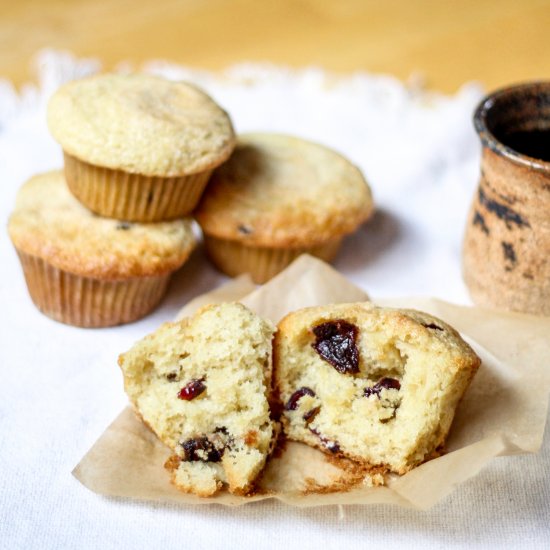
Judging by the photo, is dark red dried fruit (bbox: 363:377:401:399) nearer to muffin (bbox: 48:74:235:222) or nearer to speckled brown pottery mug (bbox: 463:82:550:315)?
speckled brown pottery mug (bbox: 463:82:550:315)

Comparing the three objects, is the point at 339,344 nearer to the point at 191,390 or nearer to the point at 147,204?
the point at 191,390

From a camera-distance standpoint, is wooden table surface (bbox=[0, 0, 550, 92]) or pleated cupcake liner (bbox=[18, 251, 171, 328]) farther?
wooden table surface (bbox=[0, 0, 550, 92])

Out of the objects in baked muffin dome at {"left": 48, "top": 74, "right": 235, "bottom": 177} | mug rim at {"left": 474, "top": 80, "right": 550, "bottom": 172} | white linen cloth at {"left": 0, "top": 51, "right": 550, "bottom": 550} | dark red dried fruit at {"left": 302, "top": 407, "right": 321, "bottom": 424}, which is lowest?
white linen cloth at {"left": 0, "top": 51, "right": 550, "bottom": 550}

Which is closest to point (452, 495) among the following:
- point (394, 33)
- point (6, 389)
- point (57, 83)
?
point (6, 389)

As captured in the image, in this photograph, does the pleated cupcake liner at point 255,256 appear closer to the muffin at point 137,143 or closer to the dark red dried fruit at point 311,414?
the muffin at point 137,143

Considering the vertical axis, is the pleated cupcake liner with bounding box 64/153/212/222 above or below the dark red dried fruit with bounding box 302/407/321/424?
above

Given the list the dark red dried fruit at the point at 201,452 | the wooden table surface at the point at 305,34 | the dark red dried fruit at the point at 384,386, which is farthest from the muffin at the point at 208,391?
the wooden table surface at the point at 305,34

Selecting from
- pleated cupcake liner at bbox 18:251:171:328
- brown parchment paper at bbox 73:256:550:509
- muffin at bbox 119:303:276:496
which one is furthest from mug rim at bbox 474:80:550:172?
pleated cupcake liner at bbox 18:251:171:328

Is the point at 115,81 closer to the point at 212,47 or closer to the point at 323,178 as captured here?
the point at 323,178
